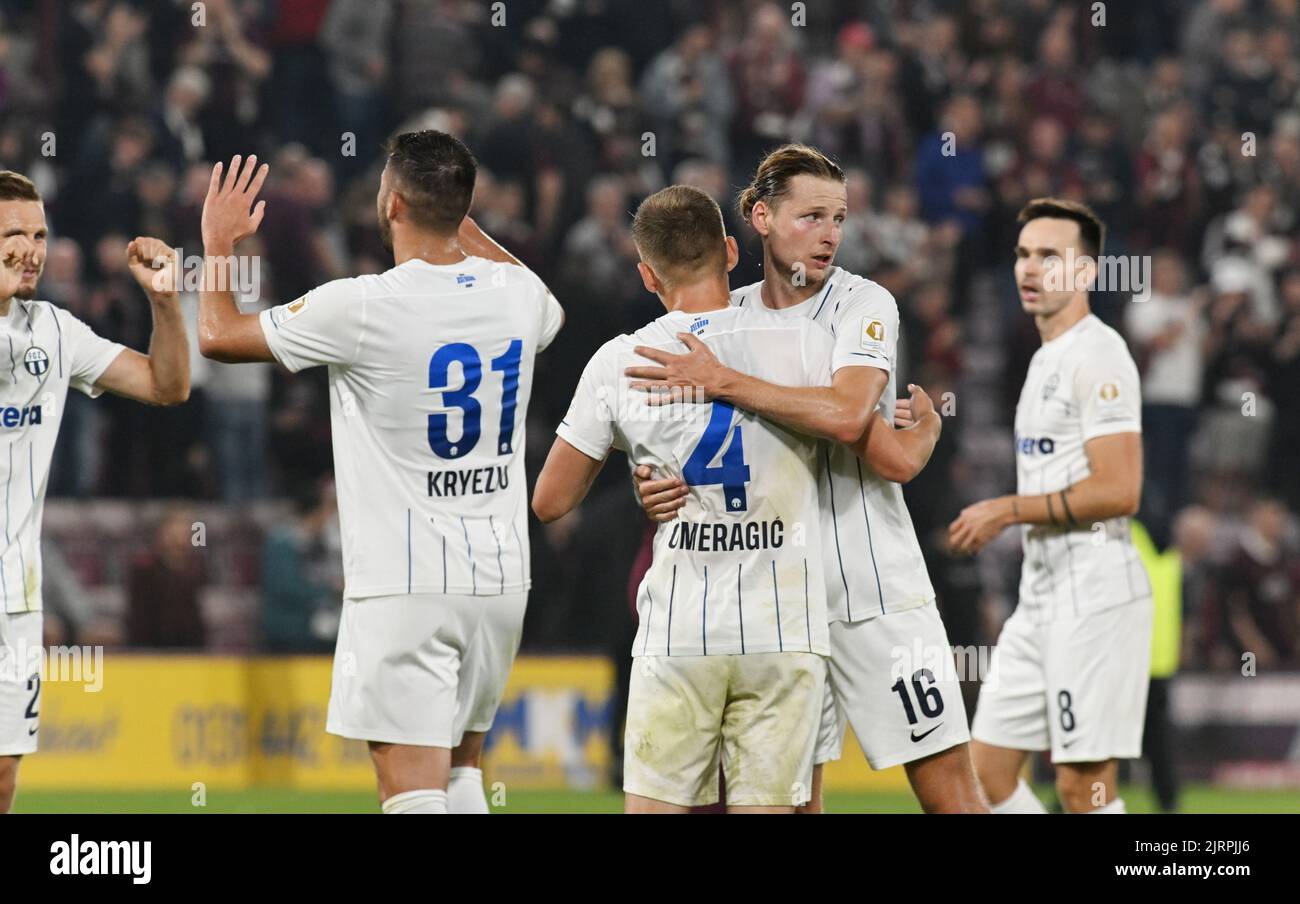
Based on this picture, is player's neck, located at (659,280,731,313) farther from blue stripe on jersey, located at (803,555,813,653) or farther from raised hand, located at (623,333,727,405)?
blue stripe on jersey, located at (803,555,813,653)

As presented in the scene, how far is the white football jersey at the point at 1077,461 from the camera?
262 inches

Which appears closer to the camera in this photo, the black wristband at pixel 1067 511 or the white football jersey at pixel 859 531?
the white football jersey at pixel 859 531

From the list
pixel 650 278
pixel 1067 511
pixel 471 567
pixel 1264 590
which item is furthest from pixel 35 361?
pixel 1264 590

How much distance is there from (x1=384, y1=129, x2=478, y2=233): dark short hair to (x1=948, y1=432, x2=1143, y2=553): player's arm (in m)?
2.30

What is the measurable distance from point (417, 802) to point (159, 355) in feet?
6.01

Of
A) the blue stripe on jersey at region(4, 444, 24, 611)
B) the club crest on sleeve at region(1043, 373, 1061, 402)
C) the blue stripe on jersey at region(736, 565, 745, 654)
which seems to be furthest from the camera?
the club crest on sleeve at region(1043, 373, 1061, 402)

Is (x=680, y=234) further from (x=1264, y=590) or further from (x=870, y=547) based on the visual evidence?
(x=1264, y=590)

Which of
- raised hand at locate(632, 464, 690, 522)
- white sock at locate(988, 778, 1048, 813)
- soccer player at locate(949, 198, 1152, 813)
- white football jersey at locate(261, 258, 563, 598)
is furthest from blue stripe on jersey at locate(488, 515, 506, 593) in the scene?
white sock at locate(988, 778, 1048, 813)

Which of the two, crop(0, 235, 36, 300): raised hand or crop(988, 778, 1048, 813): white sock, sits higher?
crop(0, 235, 36, 300): raised hand

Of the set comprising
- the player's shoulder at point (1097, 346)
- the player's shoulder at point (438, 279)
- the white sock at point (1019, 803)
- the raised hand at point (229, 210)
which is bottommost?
the white sock at point (1019, 803)

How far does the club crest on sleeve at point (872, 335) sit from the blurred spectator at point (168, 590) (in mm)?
7571

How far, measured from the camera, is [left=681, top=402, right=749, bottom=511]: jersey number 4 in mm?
4836

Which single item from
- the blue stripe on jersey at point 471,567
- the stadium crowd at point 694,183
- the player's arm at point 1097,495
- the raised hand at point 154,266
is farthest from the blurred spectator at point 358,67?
the blue stripe on jersey at point 471,567

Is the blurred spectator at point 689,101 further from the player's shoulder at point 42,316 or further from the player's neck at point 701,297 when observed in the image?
the player's neck at point 701,297
